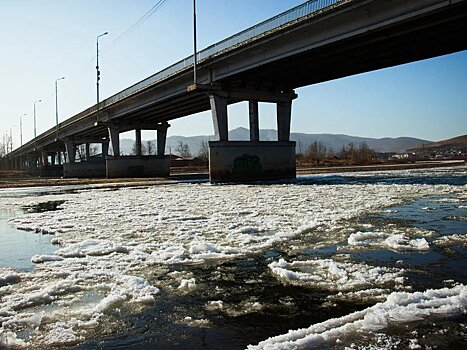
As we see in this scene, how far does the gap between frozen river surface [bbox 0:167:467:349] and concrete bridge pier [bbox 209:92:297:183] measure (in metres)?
25.7

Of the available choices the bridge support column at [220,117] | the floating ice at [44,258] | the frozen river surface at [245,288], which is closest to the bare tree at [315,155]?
the bridge support column at [220,117]

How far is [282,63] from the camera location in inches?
1255

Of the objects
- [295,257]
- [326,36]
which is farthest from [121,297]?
[326,36]

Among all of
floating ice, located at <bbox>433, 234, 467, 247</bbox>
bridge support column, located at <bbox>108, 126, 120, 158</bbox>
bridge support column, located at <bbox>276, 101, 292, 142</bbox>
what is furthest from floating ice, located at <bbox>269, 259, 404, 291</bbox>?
bridge support column, located at <bbox>108, 126, 120, 158</bbox>

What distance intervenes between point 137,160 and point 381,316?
6144 cm

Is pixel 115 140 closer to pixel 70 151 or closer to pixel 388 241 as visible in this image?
pixel 70 151

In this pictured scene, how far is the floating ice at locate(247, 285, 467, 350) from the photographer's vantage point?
3.44 metres

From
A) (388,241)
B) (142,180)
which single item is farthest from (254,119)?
(388,241)

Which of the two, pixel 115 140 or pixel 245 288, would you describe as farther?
Answer: pixel 115 140

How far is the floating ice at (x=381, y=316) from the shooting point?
11.3 feet

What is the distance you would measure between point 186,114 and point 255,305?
5536 cm

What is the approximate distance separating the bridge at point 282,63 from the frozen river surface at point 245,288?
16899 mm

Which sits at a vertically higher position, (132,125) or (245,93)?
(245,93)

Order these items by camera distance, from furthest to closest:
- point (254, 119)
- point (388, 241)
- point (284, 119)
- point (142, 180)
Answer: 1. point (142, 180)
2. point (284, 119)
3. point (254, 119)
4. point (388, 241)
